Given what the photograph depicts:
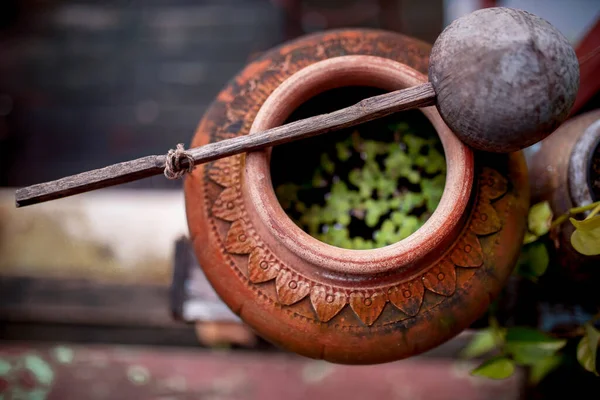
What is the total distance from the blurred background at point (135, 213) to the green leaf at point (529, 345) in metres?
0.17

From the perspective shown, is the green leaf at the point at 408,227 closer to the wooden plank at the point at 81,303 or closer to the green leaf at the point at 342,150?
the green leaf at the point at 342,150

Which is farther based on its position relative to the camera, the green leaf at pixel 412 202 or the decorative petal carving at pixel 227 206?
the green leaf at pixel 412 202

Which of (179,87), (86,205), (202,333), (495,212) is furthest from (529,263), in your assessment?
(179,87)

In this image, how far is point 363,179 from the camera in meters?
1.08

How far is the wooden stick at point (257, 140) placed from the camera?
2.54 ft

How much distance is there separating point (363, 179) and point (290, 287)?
1.20ft

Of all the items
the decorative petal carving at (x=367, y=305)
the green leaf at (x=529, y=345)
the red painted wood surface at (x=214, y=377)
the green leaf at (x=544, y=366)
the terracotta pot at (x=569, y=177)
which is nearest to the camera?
the decorative petal carving at (x=367, y=305)

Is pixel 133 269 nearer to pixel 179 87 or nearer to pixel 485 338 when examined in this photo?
pixel 179 87

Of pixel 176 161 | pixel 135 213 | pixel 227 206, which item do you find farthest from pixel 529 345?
pixel 135 213

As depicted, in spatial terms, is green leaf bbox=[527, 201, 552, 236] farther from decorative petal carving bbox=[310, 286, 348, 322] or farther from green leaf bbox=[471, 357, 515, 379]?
decorative petal carving bbox=[310, 286, 348, 322]

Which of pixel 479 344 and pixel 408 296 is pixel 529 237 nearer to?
pixel 408 296

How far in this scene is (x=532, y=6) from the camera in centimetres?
168

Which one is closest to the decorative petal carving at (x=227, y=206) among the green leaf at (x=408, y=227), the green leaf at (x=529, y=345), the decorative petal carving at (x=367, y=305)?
the decorative petal carving at (x=367, y=305)

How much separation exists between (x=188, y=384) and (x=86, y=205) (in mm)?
718
